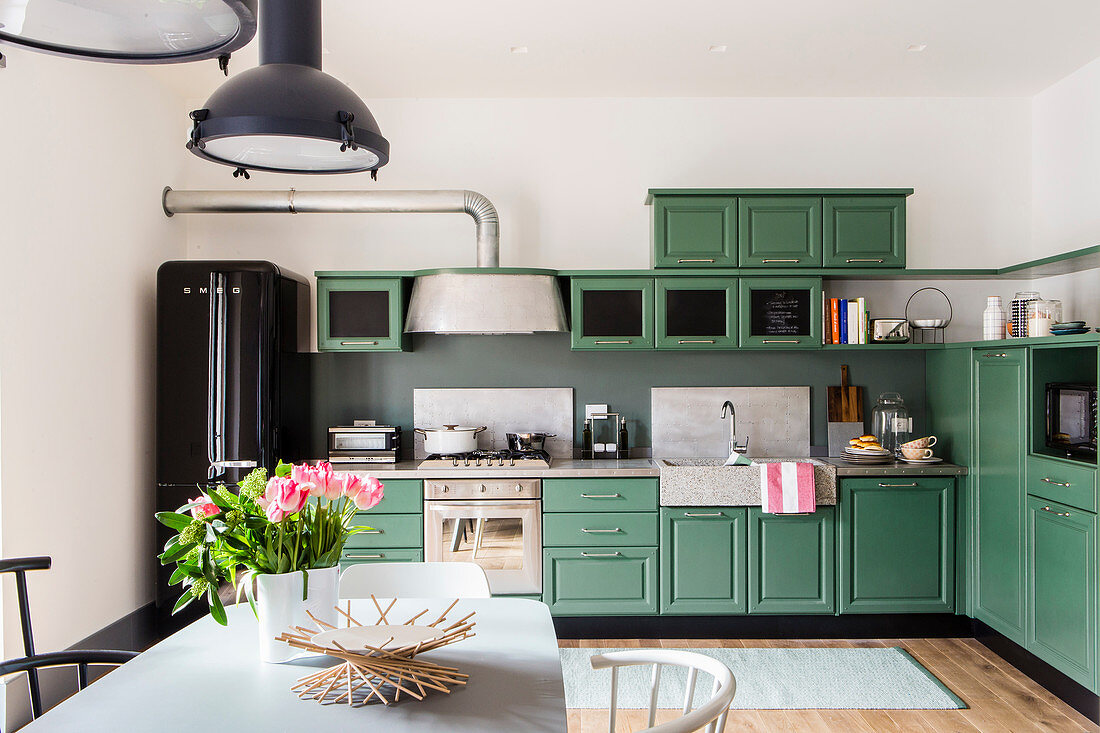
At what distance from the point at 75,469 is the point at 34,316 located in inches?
29.2

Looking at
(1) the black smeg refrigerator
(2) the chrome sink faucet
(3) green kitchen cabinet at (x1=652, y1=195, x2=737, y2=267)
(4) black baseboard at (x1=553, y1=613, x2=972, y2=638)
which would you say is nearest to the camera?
(1) the black smeg refrigerator

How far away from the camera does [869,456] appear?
13.7ft

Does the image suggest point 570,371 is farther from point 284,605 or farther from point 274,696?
point 274,696

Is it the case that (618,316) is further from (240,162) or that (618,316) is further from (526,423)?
(240,162)

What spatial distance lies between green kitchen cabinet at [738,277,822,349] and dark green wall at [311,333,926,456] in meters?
0.40

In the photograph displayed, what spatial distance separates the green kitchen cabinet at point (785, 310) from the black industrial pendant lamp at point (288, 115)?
2.79 meters

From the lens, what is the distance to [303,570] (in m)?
1.66

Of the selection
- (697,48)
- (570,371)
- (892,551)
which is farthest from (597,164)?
(892,551)

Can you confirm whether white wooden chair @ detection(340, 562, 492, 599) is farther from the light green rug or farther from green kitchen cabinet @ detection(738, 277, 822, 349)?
green kitchen cabinet @ detection(738, 277, 822, 349)

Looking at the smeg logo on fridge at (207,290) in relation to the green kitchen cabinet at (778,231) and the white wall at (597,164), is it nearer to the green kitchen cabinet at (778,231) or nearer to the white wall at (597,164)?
the white wall at (597,164)

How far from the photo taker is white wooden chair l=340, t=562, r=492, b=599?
8.00 feet

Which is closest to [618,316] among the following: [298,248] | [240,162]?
[298,248]

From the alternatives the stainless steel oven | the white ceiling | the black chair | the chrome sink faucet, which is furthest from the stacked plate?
the black chair

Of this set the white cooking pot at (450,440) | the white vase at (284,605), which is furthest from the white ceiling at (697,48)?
the white vase at (284,605)
